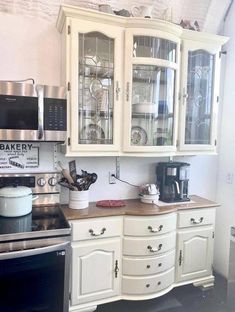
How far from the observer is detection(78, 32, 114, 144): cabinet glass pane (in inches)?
79.7


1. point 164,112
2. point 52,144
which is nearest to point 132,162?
point 164,112

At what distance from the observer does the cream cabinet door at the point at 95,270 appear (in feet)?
6.30

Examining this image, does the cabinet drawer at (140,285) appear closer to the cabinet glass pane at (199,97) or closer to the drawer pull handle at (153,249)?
the drawer pull handle at (153,249)

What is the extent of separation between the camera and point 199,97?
8.03ft

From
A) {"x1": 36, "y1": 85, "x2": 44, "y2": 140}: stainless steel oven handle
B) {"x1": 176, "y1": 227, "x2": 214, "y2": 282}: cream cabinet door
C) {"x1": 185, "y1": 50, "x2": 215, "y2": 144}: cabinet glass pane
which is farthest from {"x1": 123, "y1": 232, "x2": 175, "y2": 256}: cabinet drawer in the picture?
{"x1": 36, "y1": 85, "x2": 44, "y2": 140}: stainless steel oven handle

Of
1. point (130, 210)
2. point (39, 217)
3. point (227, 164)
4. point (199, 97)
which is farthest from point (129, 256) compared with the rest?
point (199, 97)

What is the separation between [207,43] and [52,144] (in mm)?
1575

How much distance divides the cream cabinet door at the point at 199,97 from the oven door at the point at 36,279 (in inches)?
53.3

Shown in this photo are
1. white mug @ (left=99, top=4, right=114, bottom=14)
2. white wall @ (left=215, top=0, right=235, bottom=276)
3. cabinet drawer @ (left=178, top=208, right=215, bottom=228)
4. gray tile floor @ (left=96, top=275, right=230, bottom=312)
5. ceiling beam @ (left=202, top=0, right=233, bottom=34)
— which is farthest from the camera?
white wall @ (left=215, top=0, right=235, bottom=276)

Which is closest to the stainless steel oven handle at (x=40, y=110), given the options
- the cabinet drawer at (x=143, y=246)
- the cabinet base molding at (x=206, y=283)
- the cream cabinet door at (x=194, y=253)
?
the cabinet drawer at (x=143, y=246)

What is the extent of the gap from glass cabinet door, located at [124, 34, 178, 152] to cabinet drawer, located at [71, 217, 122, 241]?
57 centimetres

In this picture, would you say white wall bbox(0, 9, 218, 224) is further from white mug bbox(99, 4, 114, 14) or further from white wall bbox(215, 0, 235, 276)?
white wall bbox(215, 0, 235, 276)

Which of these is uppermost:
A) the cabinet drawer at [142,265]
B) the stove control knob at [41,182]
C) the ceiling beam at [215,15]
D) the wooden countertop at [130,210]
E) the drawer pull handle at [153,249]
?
the ceiling beam at [215,15]

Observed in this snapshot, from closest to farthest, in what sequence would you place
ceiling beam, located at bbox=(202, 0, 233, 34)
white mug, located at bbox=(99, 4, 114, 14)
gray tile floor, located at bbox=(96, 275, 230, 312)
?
white mug, located at bbox=(99, 4, 114, 14)
gray tile floor, located at bbox=(96, 275, 230, 312)
ceiling beam, located at bbox=(202, 0, 233, 34)
